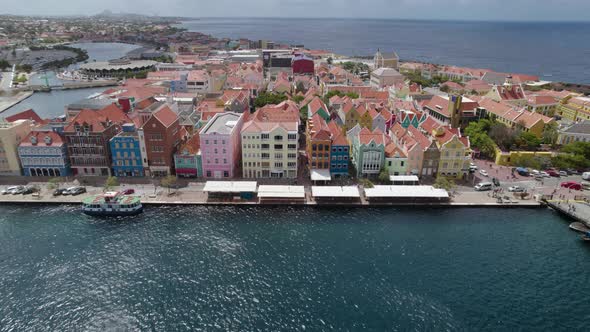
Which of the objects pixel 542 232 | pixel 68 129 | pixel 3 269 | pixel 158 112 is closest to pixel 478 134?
pixel 542 232

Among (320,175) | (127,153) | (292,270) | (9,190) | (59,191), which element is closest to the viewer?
(292,270)

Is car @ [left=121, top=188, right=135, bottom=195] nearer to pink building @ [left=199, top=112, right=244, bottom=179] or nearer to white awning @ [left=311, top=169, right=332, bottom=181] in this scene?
pink building @ [left=199, top=112, right=244, bottom=179]

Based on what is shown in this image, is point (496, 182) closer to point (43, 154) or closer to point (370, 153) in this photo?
point (370, 153)

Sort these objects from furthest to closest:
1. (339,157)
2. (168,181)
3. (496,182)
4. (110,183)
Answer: (339,157) → (496,182) → (168,181) → (110,183)

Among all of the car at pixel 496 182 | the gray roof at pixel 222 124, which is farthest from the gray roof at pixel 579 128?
the gray roof at pixel 222 124

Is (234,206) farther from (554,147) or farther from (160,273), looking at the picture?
(554,147)

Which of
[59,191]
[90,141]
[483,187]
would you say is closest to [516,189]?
[483,187]
